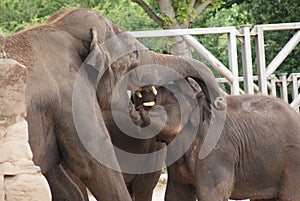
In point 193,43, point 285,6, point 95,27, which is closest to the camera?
point 95,27

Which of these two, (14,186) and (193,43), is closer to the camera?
(14,186)

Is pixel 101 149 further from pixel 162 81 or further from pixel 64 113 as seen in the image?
pixel 162 81

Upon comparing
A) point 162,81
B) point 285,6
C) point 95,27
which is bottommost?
point 285,6

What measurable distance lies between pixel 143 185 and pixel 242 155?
96 cm

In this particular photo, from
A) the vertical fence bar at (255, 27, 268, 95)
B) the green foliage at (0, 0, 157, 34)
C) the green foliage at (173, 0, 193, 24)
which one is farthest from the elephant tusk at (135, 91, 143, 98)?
the green foliage at (0, 0, 157, 34)

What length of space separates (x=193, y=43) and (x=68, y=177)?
449 cm

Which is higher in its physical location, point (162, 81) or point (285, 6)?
point (162, 81)

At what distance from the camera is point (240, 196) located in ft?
27.7

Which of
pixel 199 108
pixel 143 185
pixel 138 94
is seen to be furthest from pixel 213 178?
pixel 138 94

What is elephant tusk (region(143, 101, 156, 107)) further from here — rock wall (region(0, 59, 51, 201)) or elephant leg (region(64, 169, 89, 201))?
rock wall (region(0, 59, 51, 201))

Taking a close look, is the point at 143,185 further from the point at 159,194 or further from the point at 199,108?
the point at 159,194

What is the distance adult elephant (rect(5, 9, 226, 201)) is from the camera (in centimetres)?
632

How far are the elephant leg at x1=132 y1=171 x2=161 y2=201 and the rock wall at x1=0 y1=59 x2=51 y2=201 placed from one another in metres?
3.84

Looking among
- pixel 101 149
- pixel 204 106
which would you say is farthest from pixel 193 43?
pixel 101 149
